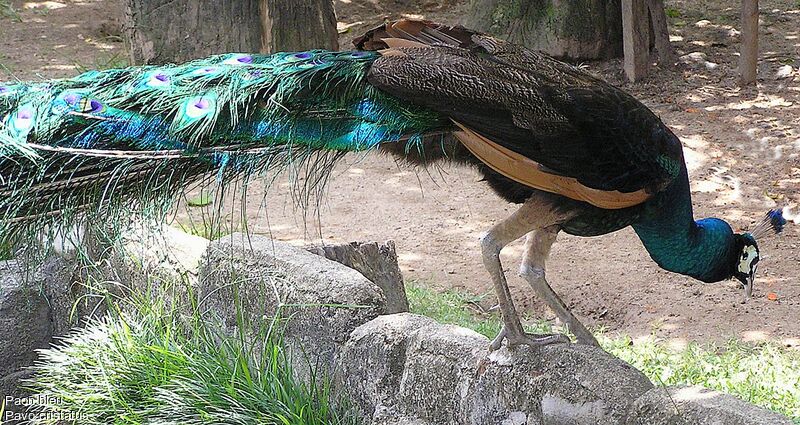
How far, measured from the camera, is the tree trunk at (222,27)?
797 centimetres

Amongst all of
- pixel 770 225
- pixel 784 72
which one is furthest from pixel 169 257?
pixel 784 72

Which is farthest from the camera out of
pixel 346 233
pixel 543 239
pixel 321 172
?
pixel 346 233

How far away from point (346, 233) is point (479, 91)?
3.46 metres

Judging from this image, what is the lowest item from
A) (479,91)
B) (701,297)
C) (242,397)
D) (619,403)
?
(701,297)

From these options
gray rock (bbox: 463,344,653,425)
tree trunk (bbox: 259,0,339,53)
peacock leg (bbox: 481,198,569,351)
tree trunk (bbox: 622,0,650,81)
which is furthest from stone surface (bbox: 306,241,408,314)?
tree trunk (bbox: 622,0,650,81)

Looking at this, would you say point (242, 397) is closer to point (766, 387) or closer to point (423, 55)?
point (423, 55)

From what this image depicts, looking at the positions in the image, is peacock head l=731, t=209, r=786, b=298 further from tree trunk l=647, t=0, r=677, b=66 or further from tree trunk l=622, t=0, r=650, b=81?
tree trunk l=647, t=0, r=677, b=66

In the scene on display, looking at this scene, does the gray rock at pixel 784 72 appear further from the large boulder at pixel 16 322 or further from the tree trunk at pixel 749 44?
the large boulder at pixel 16 322

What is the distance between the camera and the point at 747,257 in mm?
3711

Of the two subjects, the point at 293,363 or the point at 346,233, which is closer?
the point at 293,363

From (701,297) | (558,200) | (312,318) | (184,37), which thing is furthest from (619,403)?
(184,37)

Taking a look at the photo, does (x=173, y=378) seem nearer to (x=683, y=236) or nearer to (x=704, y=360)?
(x=683, y=236)

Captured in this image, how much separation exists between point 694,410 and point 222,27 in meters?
6.23

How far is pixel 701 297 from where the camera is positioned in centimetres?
558
